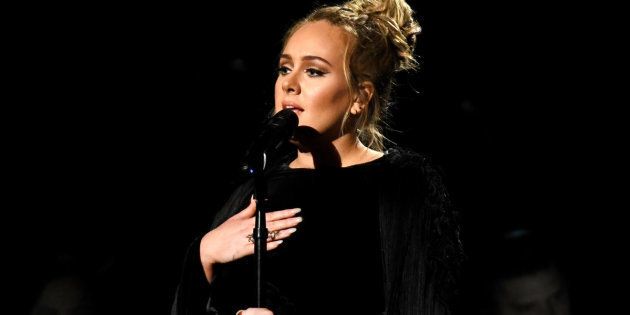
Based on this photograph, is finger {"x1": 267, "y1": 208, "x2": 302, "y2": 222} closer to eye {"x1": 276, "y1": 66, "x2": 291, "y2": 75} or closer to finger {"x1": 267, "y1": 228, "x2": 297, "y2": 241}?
finger {"x1": 267, "y1": 228, "x2": 297, "y2": 241}

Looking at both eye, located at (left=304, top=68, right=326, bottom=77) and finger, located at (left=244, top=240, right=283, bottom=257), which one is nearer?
finger, located at (left=244, top=240, right=283, bottom=257)

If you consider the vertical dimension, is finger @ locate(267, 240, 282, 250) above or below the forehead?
below

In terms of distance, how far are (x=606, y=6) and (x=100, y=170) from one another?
1742 millimetres

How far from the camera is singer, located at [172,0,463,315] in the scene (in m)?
1.30

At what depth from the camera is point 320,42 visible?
1.46m

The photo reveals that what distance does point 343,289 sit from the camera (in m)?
1.35

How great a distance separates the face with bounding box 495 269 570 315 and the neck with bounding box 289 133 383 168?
0.97m

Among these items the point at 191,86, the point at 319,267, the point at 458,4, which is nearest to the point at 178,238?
the point at 191,86

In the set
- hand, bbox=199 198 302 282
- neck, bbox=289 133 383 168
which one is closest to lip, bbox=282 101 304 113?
neck, bbox=289 133 383 168

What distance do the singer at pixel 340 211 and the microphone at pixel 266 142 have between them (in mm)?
178

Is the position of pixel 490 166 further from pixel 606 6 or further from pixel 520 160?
pixel 606 6

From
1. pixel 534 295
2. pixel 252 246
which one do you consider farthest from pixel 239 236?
pixel 534 295

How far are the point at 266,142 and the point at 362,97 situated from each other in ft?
1.44

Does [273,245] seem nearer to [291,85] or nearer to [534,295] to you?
[291,85]
